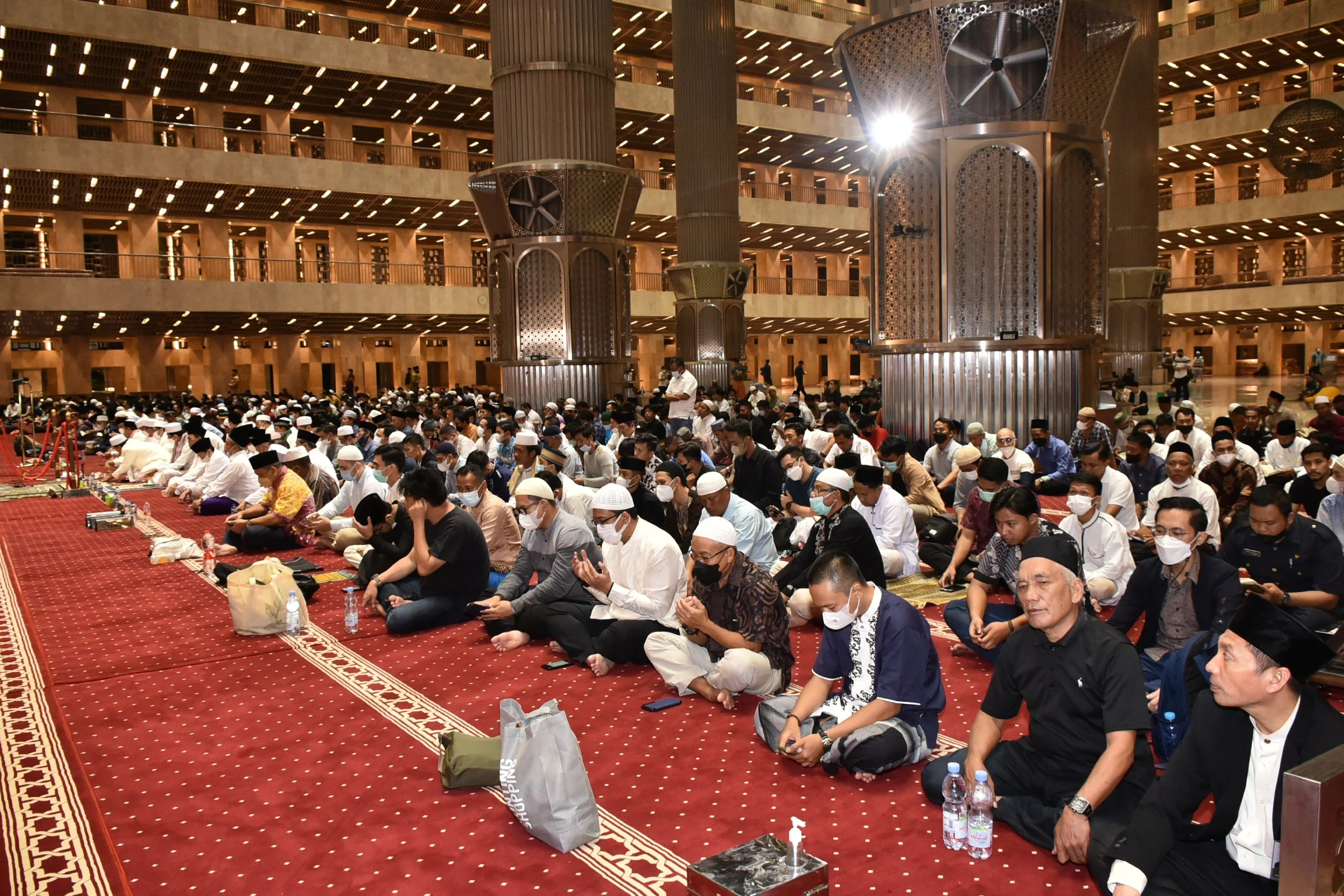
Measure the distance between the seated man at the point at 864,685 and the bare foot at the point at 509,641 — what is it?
1.92 metres

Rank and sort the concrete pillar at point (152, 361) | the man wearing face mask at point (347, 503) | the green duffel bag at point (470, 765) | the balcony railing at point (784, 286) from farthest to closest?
the balcony railing at point (784, 286)
the concrete pillar at point (152, 361)
the man wearing face mask at point (347, 503)
the green duffel bag at point (470, 765)

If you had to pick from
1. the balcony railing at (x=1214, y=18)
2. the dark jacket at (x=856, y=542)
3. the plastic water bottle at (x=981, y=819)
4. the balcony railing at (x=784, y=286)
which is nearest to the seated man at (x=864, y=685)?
the plastic water bottle at (x=981, y=819)

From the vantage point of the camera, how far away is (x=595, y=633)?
191 inches

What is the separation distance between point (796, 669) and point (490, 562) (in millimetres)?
2273

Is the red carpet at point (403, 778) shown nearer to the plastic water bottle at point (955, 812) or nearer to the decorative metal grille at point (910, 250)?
the plastic water bottle at point (955, 812)

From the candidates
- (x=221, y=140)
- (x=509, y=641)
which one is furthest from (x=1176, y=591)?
(x=221, y=140)

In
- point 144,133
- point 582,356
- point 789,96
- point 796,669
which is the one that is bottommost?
point 796,669

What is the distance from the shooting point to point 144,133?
70.2ft

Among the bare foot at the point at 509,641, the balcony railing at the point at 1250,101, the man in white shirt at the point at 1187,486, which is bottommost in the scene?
the bare foot at the point at 509,641

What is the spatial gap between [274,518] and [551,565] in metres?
3.36

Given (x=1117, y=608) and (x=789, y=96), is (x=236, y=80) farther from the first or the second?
(x=1117, y=608)

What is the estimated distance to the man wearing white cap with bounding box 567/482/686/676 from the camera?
4.56 metres

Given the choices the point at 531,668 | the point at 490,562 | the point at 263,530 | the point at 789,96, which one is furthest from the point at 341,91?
the point at 531,668

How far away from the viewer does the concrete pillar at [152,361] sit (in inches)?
961
